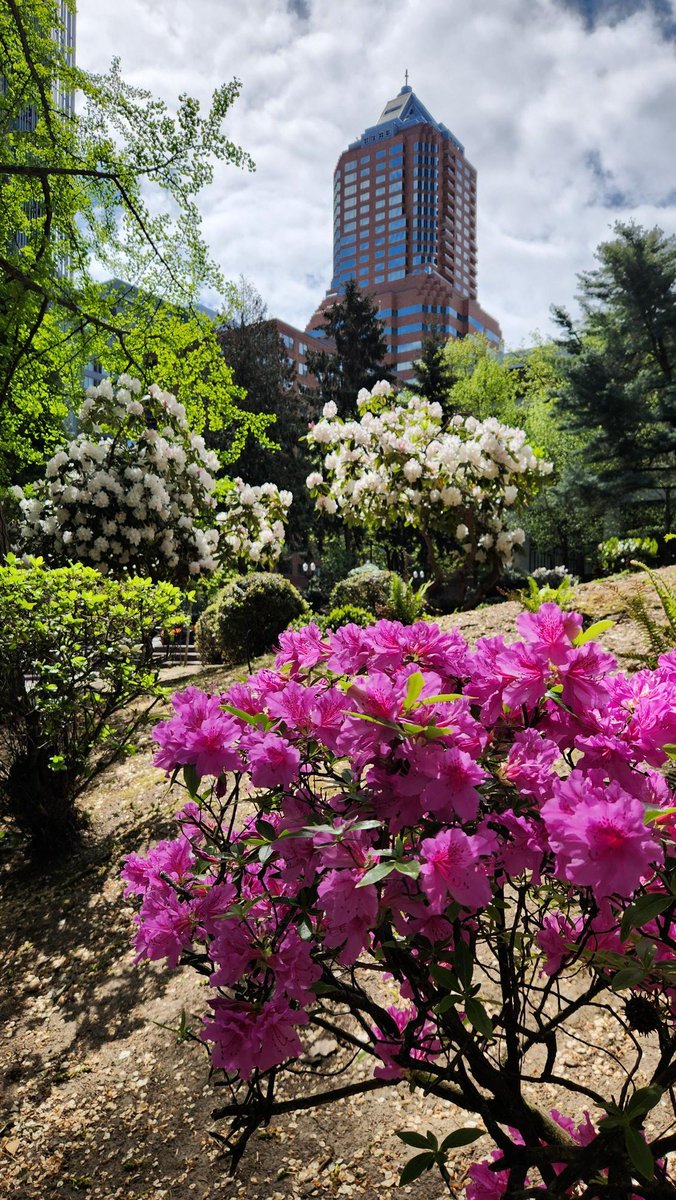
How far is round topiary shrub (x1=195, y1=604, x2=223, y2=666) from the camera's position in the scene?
9.89 m

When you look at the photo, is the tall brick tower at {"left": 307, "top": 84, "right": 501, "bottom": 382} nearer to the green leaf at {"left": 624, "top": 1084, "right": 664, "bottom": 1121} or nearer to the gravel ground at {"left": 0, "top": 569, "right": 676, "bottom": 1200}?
the gravel ground at {"left": 0, "top": 569, "right": 676, "bottom": 1200}

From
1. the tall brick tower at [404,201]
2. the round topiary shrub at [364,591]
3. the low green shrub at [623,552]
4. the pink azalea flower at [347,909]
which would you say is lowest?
the pink azalea flower at [347,909]

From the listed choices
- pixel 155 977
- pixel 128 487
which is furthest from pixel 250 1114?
pixel 128 487

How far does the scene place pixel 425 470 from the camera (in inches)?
360

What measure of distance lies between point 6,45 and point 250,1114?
34.5ft

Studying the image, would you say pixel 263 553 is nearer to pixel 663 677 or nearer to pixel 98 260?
pixel 98 260

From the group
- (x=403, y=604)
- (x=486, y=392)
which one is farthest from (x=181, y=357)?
(x=486, y=392)

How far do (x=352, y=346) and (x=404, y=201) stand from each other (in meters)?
94.8

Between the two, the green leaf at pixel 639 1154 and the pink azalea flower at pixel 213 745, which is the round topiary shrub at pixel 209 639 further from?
the green leaf at pixel 639 1154

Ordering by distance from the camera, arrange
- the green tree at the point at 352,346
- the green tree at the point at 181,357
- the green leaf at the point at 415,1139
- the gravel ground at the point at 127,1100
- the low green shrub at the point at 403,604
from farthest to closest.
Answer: the green tree at the point at 352,346 → the green tree at the point at 181,357 → the low green shrub at the point at 403,604 → the gravel ground at the point at 127,1100 → the green leaf at the point at 415,1139

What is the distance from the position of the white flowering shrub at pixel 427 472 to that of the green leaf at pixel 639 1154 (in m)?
8.37

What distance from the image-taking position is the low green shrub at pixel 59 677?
3.76 metres

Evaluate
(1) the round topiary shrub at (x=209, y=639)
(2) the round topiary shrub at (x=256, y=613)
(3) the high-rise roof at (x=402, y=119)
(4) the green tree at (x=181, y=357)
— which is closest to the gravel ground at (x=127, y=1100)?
(2) the round topiary shrub at (x=256, y=613)

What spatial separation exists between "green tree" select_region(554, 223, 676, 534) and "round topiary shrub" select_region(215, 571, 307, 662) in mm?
14787
